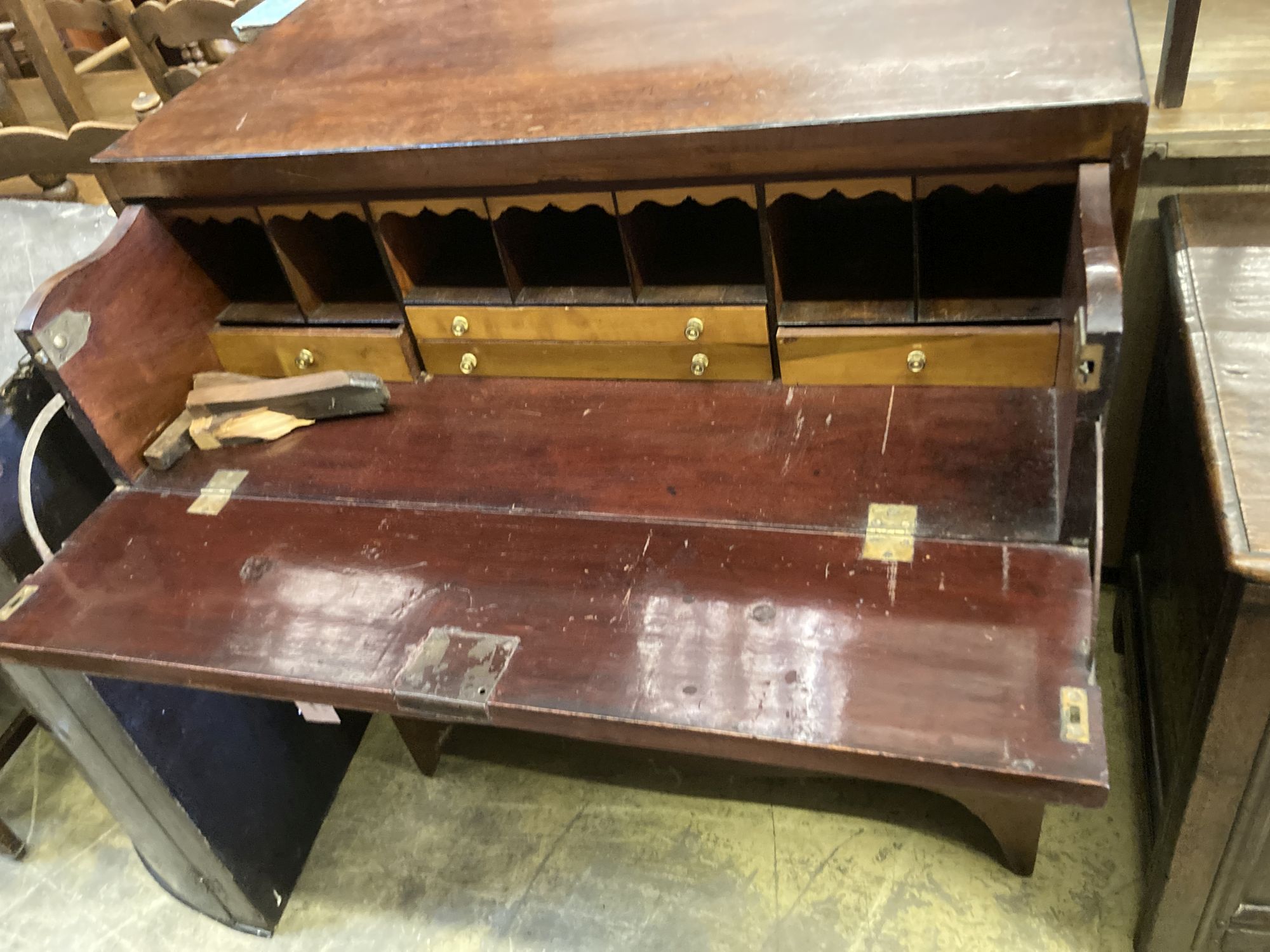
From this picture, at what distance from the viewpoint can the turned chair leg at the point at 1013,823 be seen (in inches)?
51.9

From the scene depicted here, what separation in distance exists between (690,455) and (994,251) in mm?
447

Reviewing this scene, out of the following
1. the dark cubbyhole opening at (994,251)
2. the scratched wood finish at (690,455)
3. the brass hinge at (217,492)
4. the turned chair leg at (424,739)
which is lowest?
the turned chair leg at (424,739)

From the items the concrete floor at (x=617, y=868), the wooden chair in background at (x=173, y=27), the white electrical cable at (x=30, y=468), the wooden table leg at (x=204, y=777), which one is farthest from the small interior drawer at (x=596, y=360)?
the wooden chair in background at (x=173, y=27)

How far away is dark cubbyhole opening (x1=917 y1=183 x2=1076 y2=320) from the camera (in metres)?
1.04

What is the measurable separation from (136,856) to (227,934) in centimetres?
26

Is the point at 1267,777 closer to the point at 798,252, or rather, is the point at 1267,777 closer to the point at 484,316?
the point at 798,252

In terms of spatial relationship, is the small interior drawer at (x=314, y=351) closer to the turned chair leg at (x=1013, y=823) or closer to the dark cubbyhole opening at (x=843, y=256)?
the dark cubbyhole opening at (x=843, y=256)

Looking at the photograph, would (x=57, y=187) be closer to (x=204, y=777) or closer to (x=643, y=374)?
(x=204, y=777)

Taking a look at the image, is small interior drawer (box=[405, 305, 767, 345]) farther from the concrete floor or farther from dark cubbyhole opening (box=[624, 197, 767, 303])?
the concrete floor

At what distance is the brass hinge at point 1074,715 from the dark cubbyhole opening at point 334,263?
0.92 m

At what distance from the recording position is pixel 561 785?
1.66m

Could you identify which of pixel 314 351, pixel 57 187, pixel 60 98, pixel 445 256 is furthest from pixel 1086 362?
pixel 60 98

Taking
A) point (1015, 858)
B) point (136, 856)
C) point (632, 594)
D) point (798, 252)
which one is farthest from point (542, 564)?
point (136, 856)

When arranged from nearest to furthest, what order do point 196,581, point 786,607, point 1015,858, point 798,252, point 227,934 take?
point 786,607
point 196,581
point 798,252
point 1015,858
point 227,934
